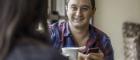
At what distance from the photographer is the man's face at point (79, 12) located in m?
1.66

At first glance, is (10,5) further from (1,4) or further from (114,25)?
(114,25)

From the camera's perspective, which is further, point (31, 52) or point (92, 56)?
point (92, 56)

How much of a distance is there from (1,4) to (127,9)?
8.86ft

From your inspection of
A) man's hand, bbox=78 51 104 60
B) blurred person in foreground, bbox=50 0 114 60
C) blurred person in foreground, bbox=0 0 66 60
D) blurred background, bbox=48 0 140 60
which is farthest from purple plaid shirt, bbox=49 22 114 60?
blurred background, bbox=48 0 140 60

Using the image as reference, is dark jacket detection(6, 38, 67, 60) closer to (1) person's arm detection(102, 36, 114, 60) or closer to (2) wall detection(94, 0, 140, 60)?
(1) person's arm detection(102, 36, 114, 60)

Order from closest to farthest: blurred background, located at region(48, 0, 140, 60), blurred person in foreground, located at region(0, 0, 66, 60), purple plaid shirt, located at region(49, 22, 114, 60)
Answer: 1. blurred person in foreground, located at region(0, 0, 66, 60)
2. purple plaid shirt, located at region(49, 22, 114, 60)
3. blurred background, located at region(48, 0, 140, 60)

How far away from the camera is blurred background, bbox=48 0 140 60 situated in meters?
3.15

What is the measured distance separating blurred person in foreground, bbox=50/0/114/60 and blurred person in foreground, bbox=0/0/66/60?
0.86 m

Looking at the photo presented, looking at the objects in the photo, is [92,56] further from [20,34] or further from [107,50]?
[20,34]

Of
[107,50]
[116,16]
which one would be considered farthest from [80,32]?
[116,16]

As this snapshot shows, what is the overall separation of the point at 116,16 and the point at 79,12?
1.65 m

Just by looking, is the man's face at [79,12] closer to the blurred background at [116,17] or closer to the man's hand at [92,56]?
the man's hand at [92,56]

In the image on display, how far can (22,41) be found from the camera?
29.2 inches

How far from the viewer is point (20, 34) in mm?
745
